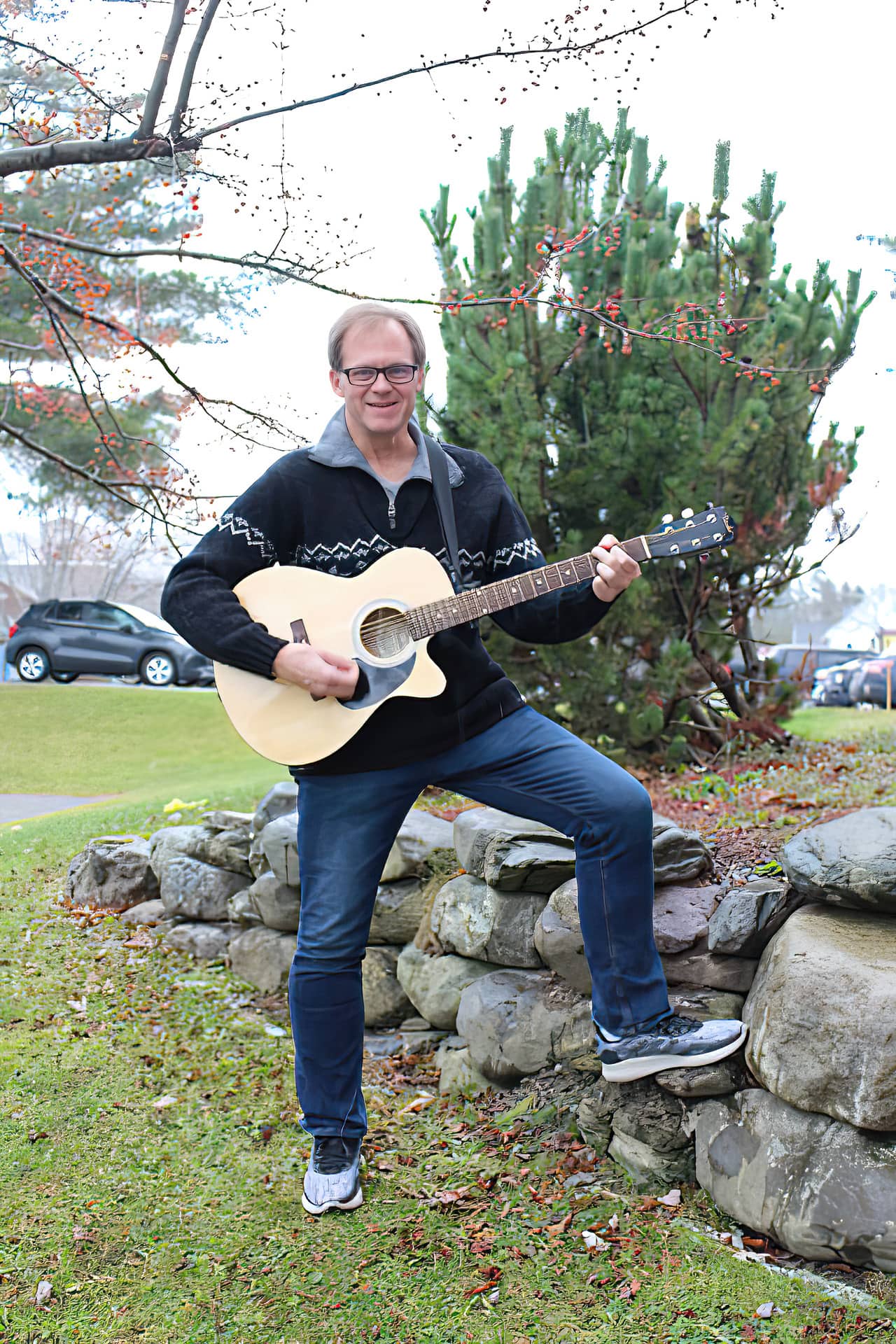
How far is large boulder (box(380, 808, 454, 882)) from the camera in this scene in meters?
4.11

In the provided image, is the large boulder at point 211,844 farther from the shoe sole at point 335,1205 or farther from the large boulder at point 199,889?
the shoe sole at point 335,1205

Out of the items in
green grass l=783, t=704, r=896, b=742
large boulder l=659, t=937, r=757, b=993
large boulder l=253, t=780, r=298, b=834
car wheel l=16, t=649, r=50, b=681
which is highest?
car wheel l=16, t=649, r=50, b=681

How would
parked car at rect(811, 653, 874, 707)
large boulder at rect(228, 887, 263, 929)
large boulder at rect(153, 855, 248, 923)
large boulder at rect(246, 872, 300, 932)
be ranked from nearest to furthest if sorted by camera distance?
1. large boulder at rect(246, 872, 300, 932)
2. large boulder at rect(228, 887, 263, 929)
3. large boulder at rect(153, 855, 248, 923)
4. parked car at rect(811, 653, 874, 707)

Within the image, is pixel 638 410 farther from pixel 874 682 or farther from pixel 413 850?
pixel 874 682

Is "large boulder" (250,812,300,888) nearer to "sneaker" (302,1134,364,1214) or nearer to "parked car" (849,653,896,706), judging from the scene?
"sneaker" (302,1134,364,1214)

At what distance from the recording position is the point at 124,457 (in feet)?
30.5

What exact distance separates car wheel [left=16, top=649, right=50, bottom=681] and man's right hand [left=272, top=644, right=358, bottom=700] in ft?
19.7

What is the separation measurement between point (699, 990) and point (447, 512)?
1493 mm

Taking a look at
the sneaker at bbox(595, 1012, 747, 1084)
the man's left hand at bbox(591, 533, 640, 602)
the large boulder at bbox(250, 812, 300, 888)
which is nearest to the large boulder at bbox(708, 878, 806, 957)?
the sneaker at bbox(595, 1012, 747, 1084)

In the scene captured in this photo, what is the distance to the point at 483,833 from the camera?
3625 millimetres

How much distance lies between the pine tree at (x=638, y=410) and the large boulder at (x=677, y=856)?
9.53ft

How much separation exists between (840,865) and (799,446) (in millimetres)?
4470

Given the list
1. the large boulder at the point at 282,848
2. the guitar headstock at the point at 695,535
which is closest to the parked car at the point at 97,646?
the large boulder at the point at 282,848

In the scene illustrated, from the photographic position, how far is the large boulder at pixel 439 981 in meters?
3.54
